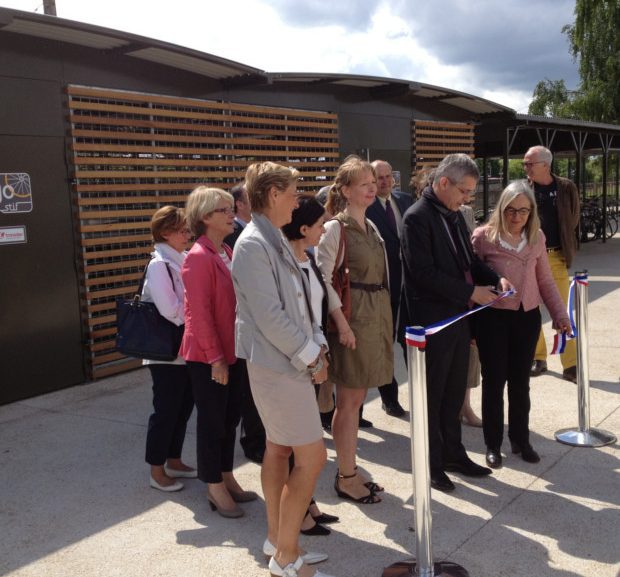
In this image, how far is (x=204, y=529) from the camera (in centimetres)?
370

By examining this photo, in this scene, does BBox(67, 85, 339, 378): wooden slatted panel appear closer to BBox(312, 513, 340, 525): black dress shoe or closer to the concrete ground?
the concrete ground

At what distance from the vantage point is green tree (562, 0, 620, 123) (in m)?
25.4

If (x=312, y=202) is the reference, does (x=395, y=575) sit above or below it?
below

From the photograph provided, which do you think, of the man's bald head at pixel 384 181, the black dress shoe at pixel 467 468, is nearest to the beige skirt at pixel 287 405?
the black dress shoe at pixel 467 468

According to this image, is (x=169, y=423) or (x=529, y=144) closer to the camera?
(x=169, y=423)

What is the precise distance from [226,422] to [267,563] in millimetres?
847

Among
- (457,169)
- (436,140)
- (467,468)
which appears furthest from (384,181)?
(436,140)

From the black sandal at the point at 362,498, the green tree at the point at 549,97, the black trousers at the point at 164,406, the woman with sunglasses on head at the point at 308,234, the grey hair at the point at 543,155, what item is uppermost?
the green tree at the point at 549,97

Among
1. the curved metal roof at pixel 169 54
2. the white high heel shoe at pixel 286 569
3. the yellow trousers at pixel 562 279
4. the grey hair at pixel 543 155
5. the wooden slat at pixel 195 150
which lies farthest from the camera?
the wooden slat at pixel 195 150

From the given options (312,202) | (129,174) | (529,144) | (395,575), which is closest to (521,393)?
(395,575)

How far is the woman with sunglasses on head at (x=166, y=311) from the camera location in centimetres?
399

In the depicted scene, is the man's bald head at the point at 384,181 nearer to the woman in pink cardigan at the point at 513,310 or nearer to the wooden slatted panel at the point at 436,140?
the woman in pink cardigan at the point at 513,310

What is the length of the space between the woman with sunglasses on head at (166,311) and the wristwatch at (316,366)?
1.31 meters

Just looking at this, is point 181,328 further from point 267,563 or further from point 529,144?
point 529,144
